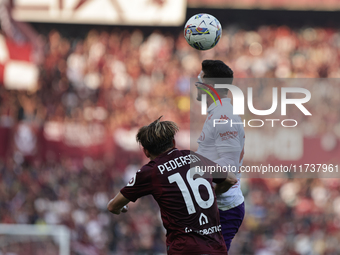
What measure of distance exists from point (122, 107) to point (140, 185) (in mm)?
12060

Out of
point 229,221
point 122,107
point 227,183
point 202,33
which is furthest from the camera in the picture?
point 122,107

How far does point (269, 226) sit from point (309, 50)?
7.64 m

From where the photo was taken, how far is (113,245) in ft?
39.0

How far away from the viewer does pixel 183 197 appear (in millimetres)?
3508

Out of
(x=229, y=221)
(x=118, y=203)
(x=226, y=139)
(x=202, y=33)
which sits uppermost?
(x=202, y=33)

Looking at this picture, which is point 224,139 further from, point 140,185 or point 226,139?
point 140,185

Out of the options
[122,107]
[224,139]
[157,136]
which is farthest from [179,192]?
[122,107]

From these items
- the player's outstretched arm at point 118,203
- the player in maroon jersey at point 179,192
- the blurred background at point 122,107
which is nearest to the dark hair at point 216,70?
the player in maroon jersey at point 179,192

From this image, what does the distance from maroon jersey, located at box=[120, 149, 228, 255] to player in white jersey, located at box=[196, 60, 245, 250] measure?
0.47 metres

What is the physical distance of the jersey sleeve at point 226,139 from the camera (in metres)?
4.02

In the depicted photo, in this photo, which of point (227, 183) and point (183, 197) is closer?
point (183, 197)

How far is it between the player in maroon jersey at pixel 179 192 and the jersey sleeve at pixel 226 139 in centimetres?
46

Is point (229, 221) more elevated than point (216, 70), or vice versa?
point (216, 70)

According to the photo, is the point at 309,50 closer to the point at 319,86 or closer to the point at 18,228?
the point at 319,86
